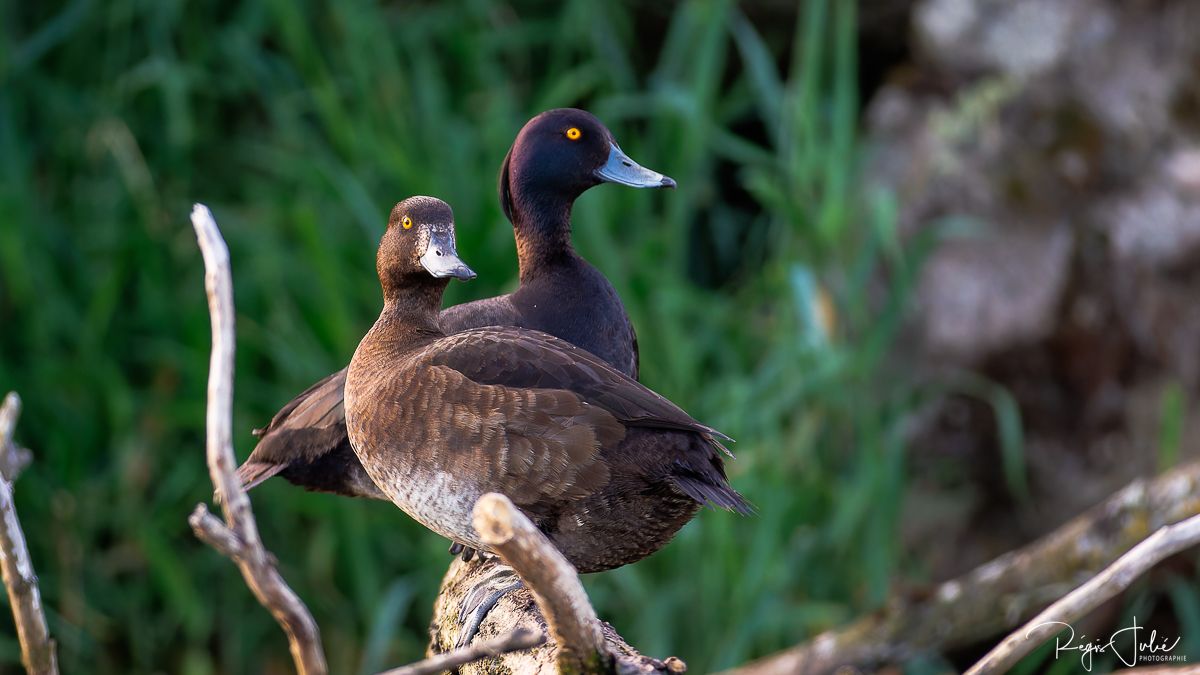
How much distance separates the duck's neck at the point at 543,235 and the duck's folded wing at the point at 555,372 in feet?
1.87

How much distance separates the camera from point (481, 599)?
2367 mm

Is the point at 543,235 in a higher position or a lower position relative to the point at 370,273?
lower

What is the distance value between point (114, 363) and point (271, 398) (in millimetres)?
589

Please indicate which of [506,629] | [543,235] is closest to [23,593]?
[506,629]

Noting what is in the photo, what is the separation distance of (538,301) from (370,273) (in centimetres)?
168

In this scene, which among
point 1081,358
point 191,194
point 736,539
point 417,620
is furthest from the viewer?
point 191,194

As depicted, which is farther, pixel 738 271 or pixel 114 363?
pixel 738 271

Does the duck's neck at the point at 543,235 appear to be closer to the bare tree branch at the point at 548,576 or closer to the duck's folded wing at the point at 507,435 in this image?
the duck's folded wing at the point at 507,435

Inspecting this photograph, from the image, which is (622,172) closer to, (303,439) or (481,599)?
(303,439)

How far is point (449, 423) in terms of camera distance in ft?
7.13

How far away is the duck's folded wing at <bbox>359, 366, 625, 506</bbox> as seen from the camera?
210cm

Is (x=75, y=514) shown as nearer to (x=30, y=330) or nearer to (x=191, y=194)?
(x=30, y=330)

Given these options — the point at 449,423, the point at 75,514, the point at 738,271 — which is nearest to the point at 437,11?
the point at 738,271

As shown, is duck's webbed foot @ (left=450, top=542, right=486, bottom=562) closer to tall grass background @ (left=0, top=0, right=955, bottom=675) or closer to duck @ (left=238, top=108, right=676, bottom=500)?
duck @ (left=238, top=108, right=676, bottom=500)
